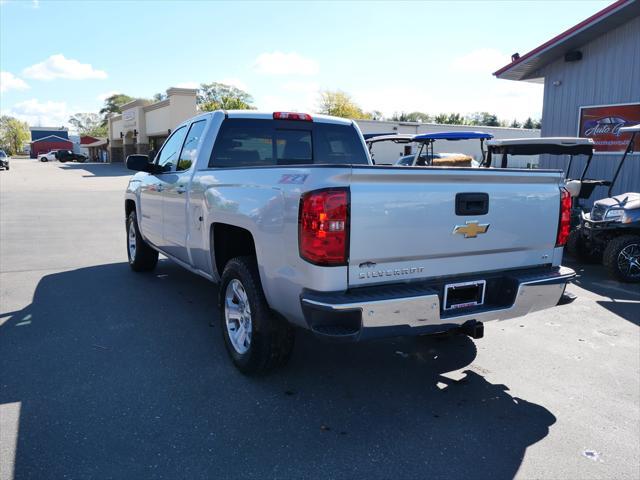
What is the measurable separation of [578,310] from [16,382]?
222 inches

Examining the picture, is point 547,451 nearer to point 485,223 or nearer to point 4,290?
point 485,223

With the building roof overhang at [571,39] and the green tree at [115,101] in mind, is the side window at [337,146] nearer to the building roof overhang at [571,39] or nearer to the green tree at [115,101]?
the building roof overhang at [571,39]

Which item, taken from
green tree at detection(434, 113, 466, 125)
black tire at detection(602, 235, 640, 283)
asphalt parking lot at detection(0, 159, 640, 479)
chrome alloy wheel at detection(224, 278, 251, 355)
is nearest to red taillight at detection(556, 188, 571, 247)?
asphalt parking lot at detection(0, 159, 640, 479)

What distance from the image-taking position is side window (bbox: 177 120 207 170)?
4.99 m

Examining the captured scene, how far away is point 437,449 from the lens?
117 inches

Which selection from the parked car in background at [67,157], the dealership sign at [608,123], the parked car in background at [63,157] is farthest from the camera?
the parked car in background at [63,157]

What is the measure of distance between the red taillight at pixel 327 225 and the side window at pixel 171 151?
3.06m

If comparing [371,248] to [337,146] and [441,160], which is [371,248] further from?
[441,160]

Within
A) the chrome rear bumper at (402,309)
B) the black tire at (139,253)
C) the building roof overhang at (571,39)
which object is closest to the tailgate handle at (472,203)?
the chrome rear bumper at (402,309)

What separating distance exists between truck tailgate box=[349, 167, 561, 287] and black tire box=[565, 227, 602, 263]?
5277 mm

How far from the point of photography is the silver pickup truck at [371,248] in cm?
289

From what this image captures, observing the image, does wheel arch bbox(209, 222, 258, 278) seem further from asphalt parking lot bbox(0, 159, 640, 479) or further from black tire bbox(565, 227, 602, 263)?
black tire bbox(565, 227, 602, 263)

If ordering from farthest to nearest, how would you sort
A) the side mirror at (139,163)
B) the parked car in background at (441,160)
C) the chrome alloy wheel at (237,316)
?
the parked car in background at (441,160)
the side mirror at (139,163)
the chrome alloy wheel at (237,316)

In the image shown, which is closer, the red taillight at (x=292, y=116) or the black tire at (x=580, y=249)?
the red taillight at (x=292, y=116)
